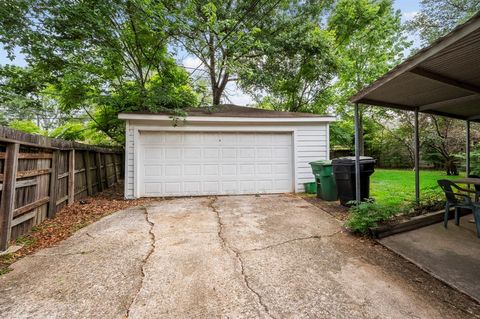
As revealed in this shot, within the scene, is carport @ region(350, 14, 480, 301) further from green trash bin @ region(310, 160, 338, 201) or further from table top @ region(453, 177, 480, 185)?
green trash bin @ region(310, 160, 338, 201)

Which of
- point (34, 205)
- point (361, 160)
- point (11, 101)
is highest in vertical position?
point (11, 101)

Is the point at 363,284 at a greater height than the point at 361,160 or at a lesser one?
lesser

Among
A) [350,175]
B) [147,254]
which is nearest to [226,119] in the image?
[350,175]

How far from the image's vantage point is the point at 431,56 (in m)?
2.50

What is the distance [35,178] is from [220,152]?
433 cm

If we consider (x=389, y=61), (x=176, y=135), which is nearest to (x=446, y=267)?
(x=176, y=135)

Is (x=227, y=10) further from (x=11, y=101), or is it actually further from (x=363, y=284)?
(x=363, y=284)

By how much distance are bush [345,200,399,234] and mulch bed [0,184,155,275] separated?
14.9 ft

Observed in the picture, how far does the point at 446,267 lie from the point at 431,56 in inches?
94.4

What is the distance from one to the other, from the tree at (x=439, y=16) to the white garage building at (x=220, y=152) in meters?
8.26

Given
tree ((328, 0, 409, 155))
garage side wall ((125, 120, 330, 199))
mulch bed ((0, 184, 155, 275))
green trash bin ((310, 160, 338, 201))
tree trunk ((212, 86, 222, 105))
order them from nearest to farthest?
mulch bed ((0, 184, 155, 275))
green trash bin ((310, 160, 338, 201))
garage side wall ((125, 120, 330, 199))
tree ((328, 0, 409, 155))
tree trunk ((212, 86, 222, 105))

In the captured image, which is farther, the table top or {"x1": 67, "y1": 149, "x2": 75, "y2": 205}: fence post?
{"x1": 67, "y1": 149, "x2": 75, "y2": 205}: fence post

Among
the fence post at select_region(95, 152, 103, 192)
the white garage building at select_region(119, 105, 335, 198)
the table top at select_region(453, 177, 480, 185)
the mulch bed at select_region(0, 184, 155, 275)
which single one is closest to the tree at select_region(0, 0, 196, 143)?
the white garage building at select_region(119, 105, 335, 198)

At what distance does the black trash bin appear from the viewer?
4.72 metres
